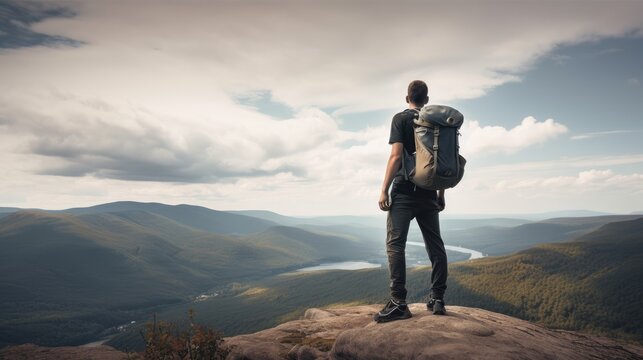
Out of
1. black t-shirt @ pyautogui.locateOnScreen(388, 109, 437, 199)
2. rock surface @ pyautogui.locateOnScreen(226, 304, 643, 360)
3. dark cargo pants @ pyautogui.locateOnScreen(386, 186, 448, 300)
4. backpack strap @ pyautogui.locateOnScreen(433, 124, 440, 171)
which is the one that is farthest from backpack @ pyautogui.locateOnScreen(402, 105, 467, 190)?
rock surface @ pyautogui.locateOnScreen(226, 304, 643, 360)

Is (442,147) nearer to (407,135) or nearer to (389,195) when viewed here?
(407,135)

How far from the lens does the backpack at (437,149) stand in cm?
923

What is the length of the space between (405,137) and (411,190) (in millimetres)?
1593

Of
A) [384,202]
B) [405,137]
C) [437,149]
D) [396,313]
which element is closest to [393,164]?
[405,137]

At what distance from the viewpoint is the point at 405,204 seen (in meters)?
10.2

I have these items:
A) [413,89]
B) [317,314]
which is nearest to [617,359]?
[413,89]

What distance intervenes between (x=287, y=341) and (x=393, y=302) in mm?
7570

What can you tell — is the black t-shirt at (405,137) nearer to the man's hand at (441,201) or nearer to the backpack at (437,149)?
the backpack at (437,149)

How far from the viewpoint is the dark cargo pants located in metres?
10.2

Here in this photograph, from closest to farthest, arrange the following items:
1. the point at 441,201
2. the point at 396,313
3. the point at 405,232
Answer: the point at 405,232
the point at 441,201
the point at 396,313

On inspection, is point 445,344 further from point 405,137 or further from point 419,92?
point 419,92

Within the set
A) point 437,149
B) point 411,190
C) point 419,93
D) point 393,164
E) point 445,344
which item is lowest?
point 445,344

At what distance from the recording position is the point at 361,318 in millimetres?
18234

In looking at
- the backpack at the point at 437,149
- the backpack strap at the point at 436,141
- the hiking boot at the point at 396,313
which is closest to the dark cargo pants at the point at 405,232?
the hiking boot at the point at 396,313
